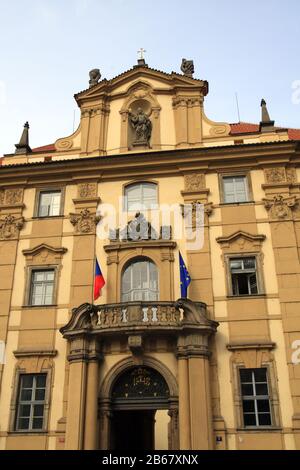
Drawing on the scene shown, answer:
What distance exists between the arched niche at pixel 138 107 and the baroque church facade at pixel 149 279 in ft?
0.18

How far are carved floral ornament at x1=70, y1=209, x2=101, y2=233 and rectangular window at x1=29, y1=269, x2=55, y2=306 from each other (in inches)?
67.8

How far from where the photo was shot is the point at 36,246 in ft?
56.3

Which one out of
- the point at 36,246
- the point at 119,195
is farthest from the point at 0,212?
the point at 119,195

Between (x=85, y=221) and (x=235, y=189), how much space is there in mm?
5218

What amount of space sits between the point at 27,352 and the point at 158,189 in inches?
269

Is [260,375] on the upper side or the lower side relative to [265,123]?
lower

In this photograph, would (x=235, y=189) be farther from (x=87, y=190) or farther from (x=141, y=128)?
(x=87, y=190)

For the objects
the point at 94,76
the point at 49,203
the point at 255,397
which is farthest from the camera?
the point at 94,76

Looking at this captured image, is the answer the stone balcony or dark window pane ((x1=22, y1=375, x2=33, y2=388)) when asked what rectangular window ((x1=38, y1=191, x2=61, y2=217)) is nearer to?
the stone balcony

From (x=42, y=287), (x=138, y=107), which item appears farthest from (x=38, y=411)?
(x=138, y=107)

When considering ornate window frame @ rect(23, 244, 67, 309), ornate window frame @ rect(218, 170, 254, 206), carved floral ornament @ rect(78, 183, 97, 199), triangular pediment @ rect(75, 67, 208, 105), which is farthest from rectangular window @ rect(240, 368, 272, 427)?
triangular pediment @ rect(75, 67, 208, 105)

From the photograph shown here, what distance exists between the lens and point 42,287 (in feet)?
54.7
